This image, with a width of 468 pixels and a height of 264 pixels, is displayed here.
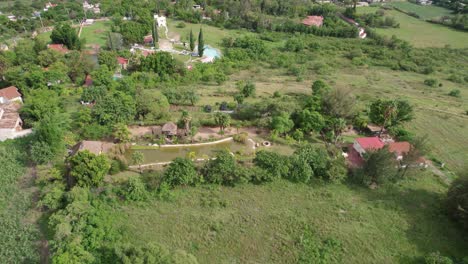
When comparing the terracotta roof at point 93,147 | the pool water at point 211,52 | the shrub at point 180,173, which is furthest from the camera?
the pool water at point 211,52

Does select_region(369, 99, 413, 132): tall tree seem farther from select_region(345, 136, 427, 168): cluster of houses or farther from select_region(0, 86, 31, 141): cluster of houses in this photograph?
select_region(0, 86, 31, 141): cluster of houses

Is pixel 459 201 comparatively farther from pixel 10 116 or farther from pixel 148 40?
pixel 148 40

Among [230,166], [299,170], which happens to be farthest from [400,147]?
[230,166]

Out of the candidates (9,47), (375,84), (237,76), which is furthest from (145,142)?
(9,47)

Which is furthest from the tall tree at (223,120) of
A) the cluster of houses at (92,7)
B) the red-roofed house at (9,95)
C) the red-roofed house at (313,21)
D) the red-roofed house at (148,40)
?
the cluster of houses at (92,7)

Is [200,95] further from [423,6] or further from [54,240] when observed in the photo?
[423,6]

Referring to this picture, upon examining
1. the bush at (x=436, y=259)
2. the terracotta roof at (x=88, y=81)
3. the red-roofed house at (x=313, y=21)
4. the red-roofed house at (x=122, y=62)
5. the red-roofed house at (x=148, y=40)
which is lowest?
the bush at (x=436, y=259)

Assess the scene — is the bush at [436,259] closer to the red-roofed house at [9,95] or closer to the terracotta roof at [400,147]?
the terracotta roof at [400,147]

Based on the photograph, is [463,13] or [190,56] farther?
[463,13]
